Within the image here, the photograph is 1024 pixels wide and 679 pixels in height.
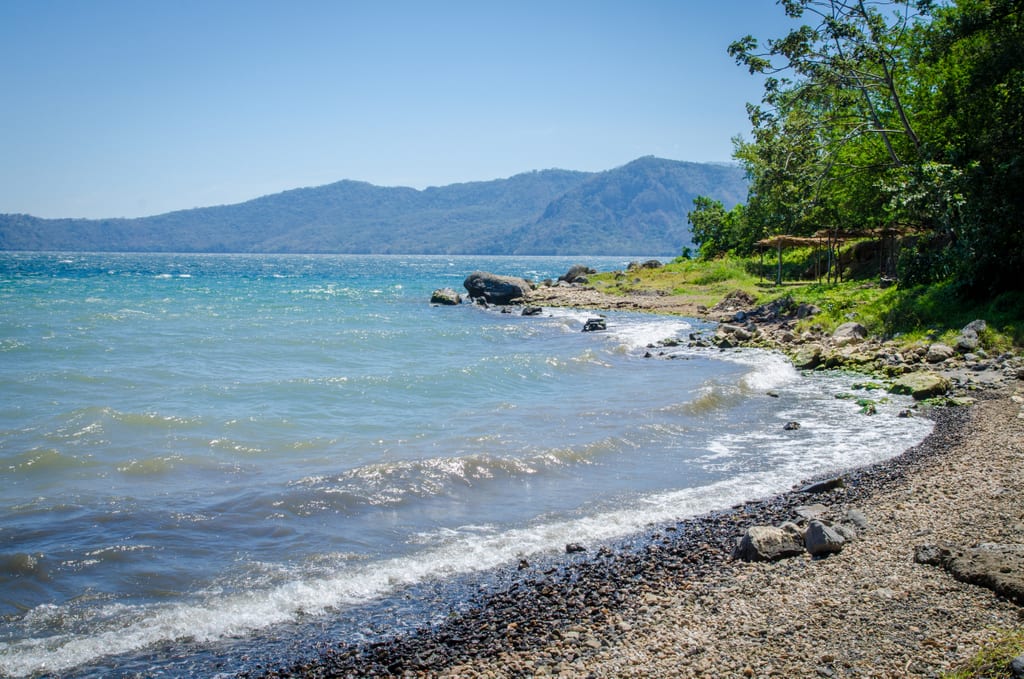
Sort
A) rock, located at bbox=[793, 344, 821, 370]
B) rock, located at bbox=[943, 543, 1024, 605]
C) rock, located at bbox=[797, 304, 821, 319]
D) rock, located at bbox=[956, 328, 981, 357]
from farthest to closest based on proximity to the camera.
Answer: rock, located at bbox=[797, 304, 821, 319] → rock, located at bbox=[793, 344, 821, 370] → rock, located at bbox=[956, 328, 981, 357] → rock, located at bbox=[943, 543, 1024, 605]

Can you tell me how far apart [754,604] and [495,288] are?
47.9m

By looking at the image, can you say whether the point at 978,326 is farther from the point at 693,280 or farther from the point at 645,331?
the point at 693,280

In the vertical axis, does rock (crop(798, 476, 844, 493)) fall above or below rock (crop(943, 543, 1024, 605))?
below

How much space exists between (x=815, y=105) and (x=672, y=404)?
19.8m

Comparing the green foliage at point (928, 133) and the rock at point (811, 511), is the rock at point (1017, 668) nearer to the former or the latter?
the rock at point (811, 511)

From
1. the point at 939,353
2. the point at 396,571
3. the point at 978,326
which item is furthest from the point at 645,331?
the point at 396,571

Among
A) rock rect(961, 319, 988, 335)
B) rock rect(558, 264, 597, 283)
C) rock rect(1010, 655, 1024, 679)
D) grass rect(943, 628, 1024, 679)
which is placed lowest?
grass rect(943, 628, 1024, 679)

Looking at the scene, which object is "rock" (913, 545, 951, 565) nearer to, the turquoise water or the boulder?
the turquoise water

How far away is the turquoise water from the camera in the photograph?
25.8ft

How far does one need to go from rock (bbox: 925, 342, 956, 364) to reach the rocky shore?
35.7ft

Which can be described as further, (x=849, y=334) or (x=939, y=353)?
(x=849, y=334)

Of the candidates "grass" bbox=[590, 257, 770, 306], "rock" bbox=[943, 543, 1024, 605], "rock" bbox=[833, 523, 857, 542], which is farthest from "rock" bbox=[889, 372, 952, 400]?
"grass" bbox=[590, 257, 770, 306]

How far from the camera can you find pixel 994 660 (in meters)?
4.99

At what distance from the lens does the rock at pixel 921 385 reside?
16547mm
